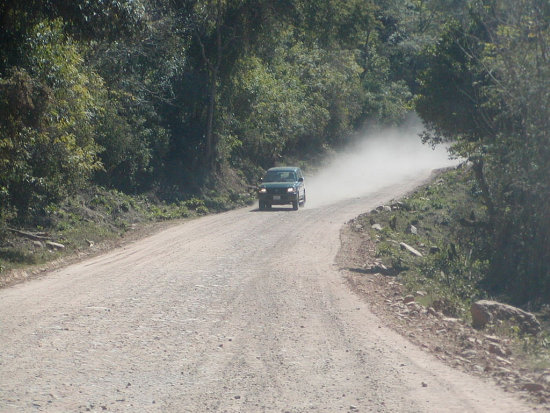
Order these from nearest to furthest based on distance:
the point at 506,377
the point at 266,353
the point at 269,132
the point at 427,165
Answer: the point at 506,377, the point at 266,353, the point at 269,132, the point at 427,165

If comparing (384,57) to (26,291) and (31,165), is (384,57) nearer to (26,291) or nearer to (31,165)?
(31,165)

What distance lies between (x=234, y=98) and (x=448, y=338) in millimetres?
27382

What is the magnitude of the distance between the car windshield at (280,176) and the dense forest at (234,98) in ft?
14.2

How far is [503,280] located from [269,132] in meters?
25.3

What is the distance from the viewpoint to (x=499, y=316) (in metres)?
11.3

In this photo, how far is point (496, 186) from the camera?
17.5m

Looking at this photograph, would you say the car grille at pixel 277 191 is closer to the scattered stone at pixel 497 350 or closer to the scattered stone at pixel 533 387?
the scattered stone at pixel 497 350

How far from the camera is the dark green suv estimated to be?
3044 centimetres

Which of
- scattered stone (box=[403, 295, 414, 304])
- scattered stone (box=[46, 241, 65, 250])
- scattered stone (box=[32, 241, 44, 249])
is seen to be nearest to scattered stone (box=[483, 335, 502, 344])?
scattered stone (box=[403, 295, 414, 304])

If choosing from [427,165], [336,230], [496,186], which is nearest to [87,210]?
[336,230]

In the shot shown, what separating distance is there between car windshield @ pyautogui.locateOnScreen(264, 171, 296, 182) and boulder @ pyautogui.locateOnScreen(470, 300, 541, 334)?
20.5 metres

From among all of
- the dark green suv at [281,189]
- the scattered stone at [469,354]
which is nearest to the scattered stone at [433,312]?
the scattered stone at [469,354]

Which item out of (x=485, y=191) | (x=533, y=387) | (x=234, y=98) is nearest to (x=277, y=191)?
(x=234, y=98)

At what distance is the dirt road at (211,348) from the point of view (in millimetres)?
7082
